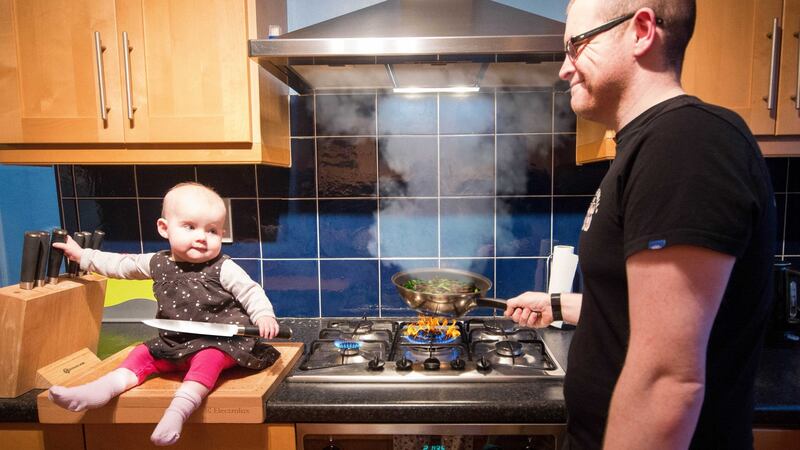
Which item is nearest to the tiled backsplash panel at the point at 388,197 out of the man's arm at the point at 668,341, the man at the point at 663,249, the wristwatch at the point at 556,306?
the wristwatch at the point at 556,306

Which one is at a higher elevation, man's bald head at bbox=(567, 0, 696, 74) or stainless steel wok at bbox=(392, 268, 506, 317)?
man's bald head at bbox=(567, 0, 696, 74)

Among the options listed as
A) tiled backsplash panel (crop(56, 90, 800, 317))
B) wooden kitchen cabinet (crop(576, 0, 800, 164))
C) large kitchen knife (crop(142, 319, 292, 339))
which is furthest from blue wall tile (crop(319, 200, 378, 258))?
wooden kitchen cabinet (crop(576, 0, 800, 164))

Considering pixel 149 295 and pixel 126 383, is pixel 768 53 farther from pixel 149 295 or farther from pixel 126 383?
pixel 149 295

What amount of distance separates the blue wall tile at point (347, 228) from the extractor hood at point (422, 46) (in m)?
0.46

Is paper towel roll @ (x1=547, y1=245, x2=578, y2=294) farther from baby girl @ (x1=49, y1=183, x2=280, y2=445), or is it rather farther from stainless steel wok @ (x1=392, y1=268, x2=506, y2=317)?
baby girl @ (x1=49, y1=183, x2=280, y2=445)

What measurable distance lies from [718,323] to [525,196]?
1024 mm

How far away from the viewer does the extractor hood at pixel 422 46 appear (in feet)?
3.54

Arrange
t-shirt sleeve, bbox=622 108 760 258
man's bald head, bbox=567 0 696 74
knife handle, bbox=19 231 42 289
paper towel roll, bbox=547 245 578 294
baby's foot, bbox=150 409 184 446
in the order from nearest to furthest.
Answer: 1. t-shirt sleeve, bbox=622 108 760 258
2. man's bald head, bbox=567 0 696 74
3. baby's foot, bbox=150 409 184 446
4. knife handle, bbox=19 231 42 289
5. paper towel roll, bbox=547 245 578 294

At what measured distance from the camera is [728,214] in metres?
0.55

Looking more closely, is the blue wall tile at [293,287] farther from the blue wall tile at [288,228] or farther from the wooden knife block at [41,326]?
the wooden knife block at [41,326]

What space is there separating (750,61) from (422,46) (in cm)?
92

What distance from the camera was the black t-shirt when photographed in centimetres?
56

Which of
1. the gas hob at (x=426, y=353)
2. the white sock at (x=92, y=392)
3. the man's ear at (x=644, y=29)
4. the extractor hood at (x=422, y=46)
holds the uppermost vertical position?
the extractor hood at (x=422, y=46)

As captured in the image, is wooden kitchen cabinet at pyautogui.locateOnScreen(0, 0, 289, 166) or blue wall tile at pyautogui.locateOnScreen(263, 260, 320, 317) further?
blue wall tile at pyautogui.locateOnScreen(263, 260, 320, 317)
